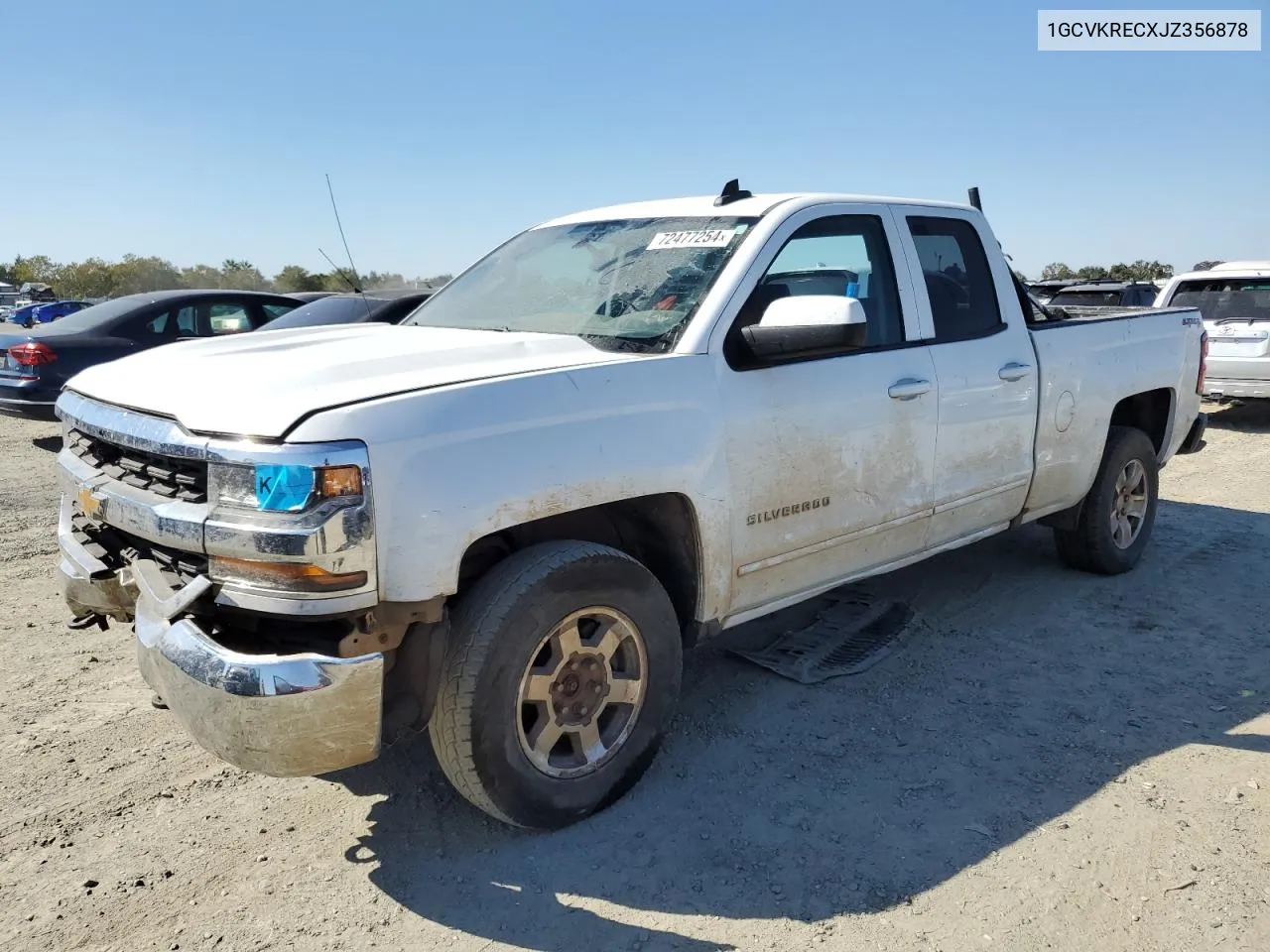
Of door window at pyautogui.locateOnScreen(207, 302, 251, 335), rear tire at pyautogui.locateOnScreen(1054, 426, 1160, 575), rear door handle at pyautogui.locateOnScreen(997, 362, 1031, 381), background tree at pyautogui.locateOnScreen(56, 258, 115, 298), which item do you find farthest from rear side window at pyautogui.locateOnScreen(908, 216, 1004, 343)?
background tree at pyautogui.locateOnScreen(56, 258, 115, 298)

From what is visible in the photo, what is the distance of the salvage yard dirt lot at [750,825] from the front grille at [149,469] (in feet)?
3.55

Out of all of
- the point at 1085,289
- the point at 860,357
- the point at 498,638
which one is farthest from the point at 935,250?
the point at 1085,289

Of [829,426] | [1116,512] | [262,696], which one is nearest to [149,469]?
[262,696]

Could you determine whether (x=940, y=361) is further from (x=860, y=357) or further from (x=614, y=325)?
(x=614, y=325)

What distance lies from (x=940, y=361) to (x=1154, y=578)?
245cm

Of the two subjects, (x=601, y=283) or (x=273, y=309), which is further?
(x=273, y=309)

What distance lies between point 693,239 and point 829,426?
88cm

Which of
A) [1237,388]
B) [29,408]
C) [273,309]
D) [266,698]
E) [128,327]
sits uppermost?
[273,309]

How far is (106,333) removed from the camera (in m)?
9.64

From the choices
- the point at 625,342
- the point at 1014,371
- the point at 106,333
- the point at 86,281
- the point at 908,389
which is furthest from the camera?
the point at 86,281

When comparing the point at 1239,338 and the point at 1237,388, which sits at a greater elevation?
the point at 1239,338

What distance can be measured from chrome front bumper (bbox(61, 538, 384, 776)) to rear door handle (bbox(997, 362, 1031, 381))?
10.1 feet

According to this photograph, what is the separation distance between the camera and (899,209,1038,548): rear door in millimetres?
4168

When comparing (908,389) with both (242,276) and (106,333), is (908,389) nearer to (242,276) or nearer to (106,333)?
(106,333)
